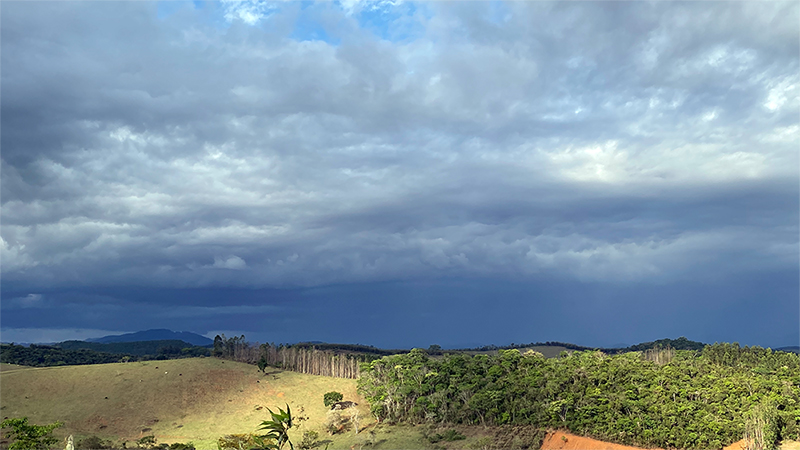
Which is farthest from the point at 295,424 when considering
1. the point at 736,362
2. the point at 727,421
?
the point at 736,362

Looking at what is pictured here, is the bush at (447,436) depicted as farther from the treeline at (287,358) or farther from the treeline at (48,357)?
the treeline at (48,357)

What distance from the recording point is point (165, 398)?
339 feet

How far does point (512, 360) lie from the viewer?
8831cm

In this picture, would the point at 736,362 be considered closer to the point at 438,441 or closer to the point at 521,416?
the point at 521,416

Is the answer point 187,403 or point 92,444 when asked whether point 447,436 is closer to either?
point 92,444

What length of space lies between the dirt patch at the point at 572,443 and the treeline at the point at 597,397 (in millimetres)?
910

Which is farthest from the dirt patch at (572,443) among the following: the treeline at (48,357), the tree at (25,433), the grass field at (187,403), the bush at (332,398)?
the treeline at (48,357)

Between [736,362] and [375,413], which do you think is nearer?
[375,413]

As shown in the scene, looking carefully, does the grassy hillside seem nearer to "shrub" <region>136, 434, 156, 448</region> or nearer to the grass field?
the grass field

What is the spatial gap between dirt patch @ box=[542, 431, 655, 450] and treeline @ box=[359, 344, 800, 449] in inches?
35.8

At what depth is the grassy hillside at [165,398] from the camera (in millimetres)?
90062

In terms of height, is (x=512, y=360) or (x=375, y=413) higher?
(x=512, y=360)

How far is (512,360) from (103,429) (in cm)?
6959

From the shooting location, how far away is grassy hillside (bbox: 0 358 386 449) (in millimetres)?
90062
